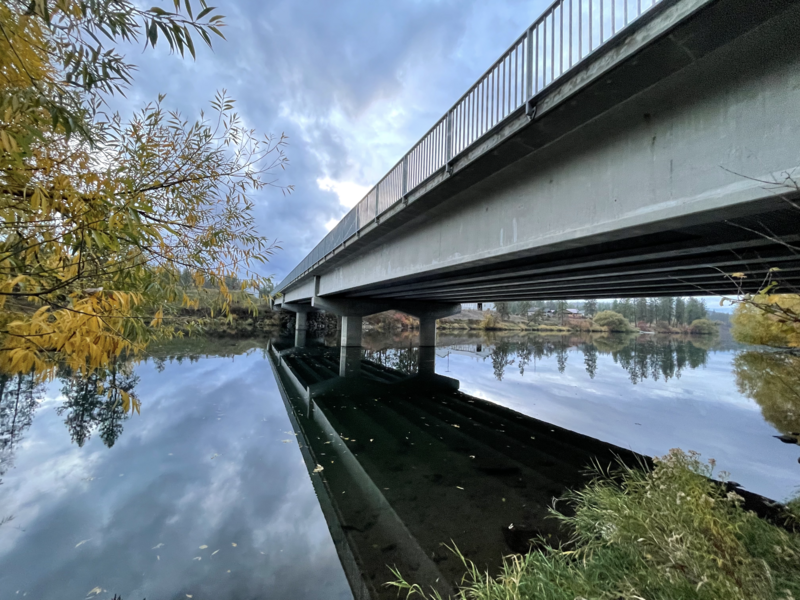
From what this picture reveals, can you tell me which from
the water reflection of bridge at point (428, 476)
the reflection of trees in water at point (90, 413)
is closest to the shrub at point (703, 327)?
the water reflection of bridge at point (428, 476)

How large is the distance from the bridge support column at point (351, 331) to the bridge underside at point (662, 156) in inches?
772

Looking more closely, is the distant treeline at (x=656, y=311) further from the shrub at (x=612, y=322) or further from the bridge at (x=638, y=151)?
the bridge at (x=638, y=151)

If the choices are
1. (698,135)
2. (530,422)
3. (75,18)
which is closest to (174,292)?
(75,18)

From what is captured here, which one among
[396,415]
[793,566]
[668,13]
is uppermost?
[668,13]

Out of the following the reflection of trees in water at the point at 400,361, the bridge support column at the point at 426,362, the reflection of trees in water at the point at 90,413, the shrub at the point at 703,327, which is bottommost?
the reflection of trees in water at the point at 400,361

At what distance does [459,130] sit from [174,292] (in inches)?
261

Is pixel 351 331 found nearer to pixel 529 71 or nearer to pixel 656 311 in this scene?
pixel 529 71

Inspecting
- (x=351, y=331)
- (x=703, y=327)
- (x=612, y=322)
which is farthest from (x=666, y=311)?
(x=351, y=331)

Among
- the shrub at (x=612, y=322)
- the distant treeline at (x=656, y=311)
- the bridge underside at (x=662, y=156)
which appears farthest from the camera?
the distant treeline at (x=656, y=311)

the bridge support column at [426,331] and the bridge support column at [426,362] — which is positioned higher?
the bridge support column at [426,331]

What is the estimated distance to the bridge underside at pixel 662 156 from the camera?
10.9ft

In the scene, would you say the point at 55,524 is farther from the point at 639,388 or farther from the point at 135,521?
the point at 639,388

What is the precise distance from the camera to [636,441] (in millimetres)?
7840

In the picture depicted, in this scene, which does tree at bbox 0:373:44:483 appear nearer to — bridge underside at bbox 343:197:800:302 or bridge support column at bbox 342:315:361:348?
bridge underside at bbox 343:197:800:302
